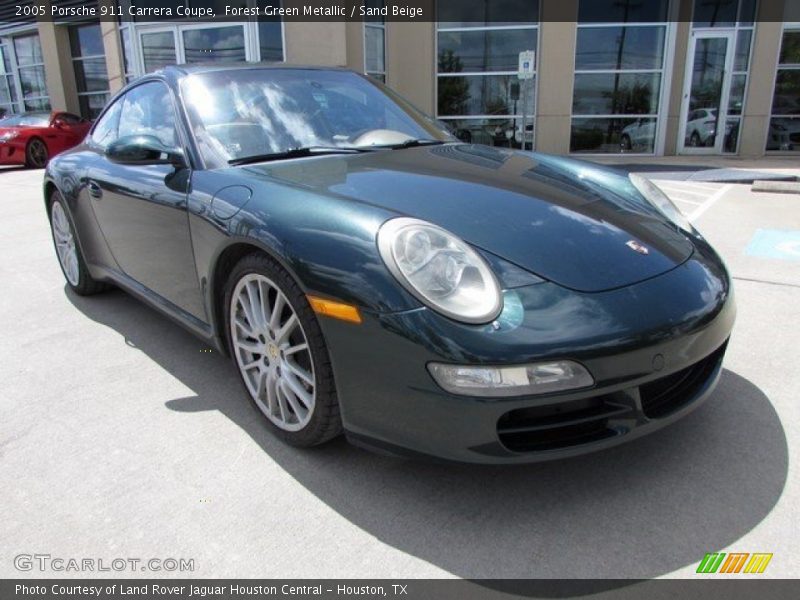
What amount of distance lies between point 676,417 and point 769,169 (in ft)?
35.0

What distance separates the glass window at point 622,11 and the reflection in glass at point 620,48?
0.17 metres

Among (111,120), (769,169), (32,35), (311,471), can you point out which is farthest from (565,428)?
(32,35)

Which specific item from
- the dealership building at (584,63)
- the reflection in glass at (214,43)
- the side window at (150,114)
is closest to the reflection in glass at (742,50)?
the dealership building at (584,63)

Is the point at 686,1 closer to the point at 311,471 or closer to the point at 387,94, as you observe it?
the point at 387,94

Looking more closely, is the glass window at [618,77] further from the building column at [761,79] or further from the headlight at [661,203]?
the headlight at [661,203]

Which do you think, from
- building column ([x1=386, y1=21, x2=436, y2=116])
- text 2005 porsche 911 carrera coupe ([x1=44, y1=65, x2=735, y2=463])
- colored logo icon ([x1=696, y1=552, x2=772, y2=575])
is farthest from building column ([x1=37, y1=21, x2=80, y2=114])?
colored logo icon ([x1=696, y1=552, x2=772, y2=575])

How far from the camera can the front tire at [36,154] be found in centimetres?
1413

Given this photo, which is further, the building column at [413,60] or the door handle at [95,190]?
the building column at [413,60]

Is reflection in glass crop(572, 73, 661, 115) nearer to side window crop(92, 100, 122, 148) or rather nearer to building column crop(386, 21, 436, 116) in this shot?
building column crop(386, 21, 436, 116)

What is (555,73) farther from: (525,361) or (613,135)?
(525,361)

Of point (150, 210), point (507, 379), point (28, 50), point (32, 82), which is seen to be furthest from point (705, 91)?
point (28, 50)

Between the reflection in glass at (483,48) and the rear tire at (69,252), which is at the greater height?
the reflection in glass at (483,48)

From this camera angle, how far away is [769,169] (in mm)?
10781

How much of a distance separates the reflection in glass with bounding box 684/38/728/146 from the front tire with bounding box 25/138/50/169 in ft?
47.0
